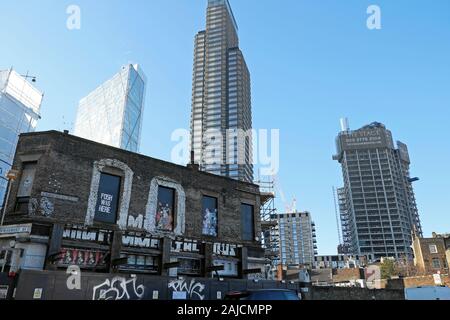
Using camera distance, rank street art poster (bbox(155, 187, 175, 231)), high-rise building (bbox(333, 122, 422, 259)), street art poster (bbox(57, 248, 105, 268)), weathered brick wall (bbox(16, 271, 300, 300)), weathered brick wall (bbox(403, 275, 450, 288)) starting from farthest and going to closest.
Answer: high-rise building (bbox(333, 122, 422, 259)), weathered brick wall (bbox(403, 275, 450, 288)), street art poster (bbox(155, 187, 175, 231)), street art poster (bbox(57, 248, 105, 268)), weathered brick wall (bbox(16, 271, 300, 300))

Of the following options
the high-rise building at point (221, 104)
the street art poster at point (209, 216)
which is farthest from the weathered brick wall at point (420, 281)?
the high-rise building at point (221, 104)

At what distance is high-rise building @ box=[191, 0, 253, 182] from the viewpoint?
491ft

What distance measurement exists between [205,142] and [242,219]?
427ft

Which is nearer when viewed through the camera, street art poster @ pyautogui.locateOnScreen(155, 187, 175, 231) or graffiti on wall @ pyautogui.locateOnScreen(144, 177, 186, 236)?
graffiti on wall @ pyautogui.locateOnScreen(144, 177, 186, 236)

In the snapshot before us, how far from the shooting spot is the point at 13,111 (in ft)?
168

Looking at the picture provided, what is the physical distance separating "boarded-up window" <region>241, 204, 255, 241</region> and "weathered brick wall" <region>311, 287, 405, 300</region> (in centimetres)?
652

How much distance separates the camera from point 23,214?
17.7 meters

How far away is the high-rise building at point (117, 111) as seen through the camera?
10906 centimetres

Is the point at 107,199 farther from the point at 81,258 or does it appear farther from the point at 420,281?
the point at 420,281

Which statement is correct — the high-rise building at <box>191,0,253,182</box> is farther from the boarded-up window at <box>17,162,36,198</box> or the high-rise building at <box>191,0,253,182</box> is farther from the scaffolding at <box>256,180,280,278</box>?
the boarded-up window at <box>17,162,36,198</box>

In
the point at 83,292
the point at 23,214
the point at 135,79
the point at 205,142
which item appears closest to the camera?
the point at 83,292

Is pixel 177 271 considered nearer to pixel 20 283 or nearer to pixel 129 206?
pixel 129 206

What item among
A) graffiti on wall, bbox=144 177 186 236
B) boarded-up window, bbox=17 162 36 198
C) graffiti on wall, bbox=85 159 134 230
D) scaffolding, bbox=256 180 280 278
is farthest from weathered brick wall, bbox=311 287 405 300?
boarded-up window, bbox=17 162 36 198
